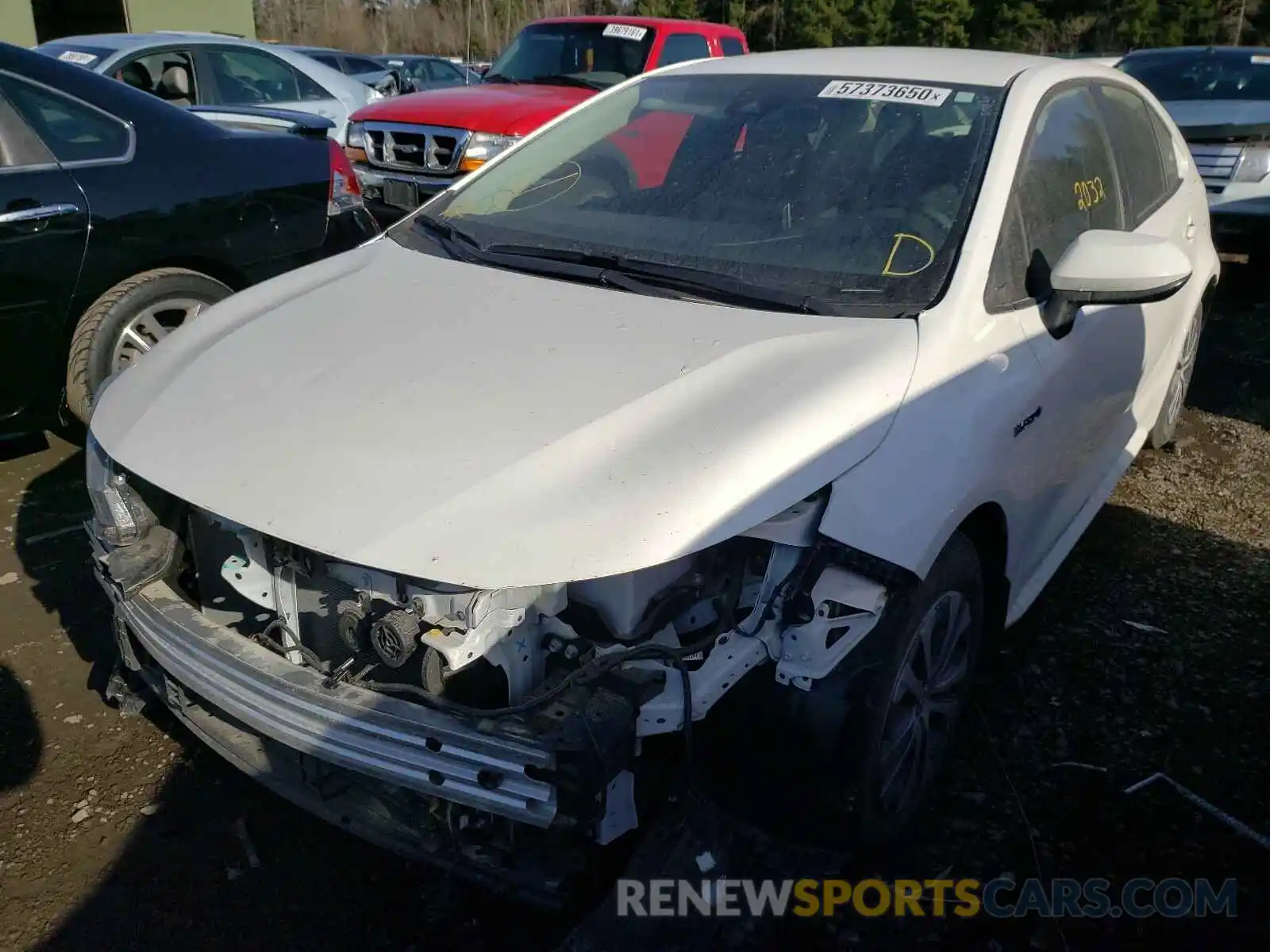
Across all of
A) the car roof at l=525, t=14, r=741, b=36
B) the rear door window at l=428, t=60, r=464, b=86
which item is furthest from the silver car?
the rear door window at l=428, t=60, r=464, b=86

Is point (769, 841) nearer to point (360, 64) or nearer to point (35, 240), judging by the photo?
point (35, 240)

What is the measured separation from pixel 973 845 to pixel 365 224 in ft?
13.1

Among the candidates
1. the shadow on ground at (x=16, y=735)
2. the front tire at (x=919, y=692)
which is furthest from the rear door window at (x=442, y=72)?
the front tire at (x=919, y=692)

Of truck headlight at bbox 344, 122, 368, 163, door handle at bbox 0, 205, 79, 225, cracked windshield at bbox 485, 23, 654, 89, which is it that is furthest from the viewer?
cracked windshield at bbox 485, 23, 654, 89

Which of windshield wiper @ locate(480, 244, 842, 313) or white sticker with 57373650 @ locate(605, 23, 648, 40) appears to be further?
white sticker with 57373650 @ locate(605, 23, 648, 40)

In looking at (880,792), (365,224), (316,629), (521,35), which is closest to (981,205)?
(880,792)

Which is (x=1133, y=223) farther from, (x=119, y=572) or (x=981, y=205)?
(x=119, y=572)

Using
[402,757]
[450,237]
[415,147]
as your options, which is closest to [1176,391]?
[450,237]

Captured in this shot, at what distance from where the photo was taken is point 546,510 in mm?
1965

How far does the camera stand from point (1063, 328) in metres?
2.85

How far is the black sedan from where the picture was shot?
157 inches

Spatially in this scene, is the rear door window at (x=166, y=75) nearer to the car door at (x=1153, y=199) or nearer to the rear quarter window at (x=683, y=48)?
the rear quarter window at (x=683, y=48)

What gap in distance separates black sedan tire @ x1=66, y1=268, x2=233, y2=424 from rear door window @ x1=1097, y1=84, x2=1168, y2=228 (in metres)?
3.34

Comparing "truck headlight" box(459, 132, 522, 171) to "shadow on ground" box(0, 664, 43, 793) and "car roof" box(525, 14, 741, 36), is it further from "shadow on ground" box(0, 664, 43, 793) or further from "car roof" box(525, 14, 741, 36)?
"shadow on ground" box(0, 664, 43, 793)
